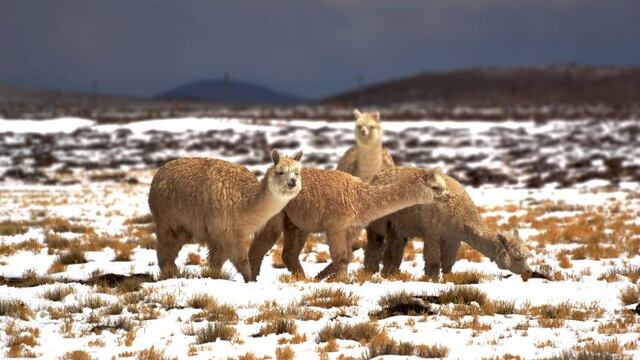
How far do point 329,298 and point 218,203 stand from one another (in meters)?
1.89

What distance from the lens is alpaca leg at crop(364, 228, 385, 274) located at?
1199 centimetres

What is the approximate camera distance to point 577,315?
8.34m

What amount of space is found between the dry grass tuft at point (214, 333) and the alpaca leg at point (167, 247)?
116 inches

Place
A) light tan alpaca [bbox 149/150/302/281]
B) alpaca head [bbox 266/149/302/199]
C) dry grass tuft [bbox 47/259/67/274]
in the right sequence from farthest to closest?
dry grass tuft [bbox 47/259/67/274] < light tan alpaca [bbox 149/150/302/281] < alpaca head [bbox 266/149/302/199]

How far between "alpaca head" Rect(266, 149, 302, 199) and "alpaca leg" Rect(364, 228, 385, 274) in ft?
8.77

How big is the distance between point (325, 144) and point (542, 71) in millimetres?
116138

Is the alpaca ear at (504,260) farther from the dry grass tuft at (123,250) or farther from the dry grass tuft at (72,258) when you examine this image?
the dry grass tuft at (72,258)

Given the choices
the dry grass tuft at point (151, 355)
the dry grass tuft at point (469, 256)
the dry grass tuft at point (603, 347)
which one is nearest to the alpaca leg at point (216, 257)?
the dry grass tuft at point (151, 355)

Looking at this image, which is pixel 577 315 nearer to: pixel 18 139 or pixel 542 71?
pixel 18 139

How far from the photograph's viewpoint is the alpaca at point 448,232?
35.3ft

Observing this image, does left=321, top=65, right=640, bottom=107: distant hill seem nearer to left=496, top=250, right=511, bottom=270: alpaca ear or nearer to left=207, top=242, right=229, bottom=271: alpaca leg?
left=496, top=250, right=511, bottom=270: alpaca ear

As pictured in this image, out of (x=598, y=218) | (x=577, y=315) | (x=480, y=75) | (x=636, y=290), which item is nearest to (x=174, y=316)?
(x=577, y=315)

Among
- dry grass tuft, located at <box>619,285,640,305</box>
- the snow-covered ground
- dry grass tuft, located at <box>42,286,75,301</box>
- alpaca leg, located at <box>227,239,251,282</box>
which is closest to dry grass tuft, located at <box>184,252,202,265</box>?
the snow-covered ground

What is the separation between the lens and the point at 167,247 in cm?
1070
